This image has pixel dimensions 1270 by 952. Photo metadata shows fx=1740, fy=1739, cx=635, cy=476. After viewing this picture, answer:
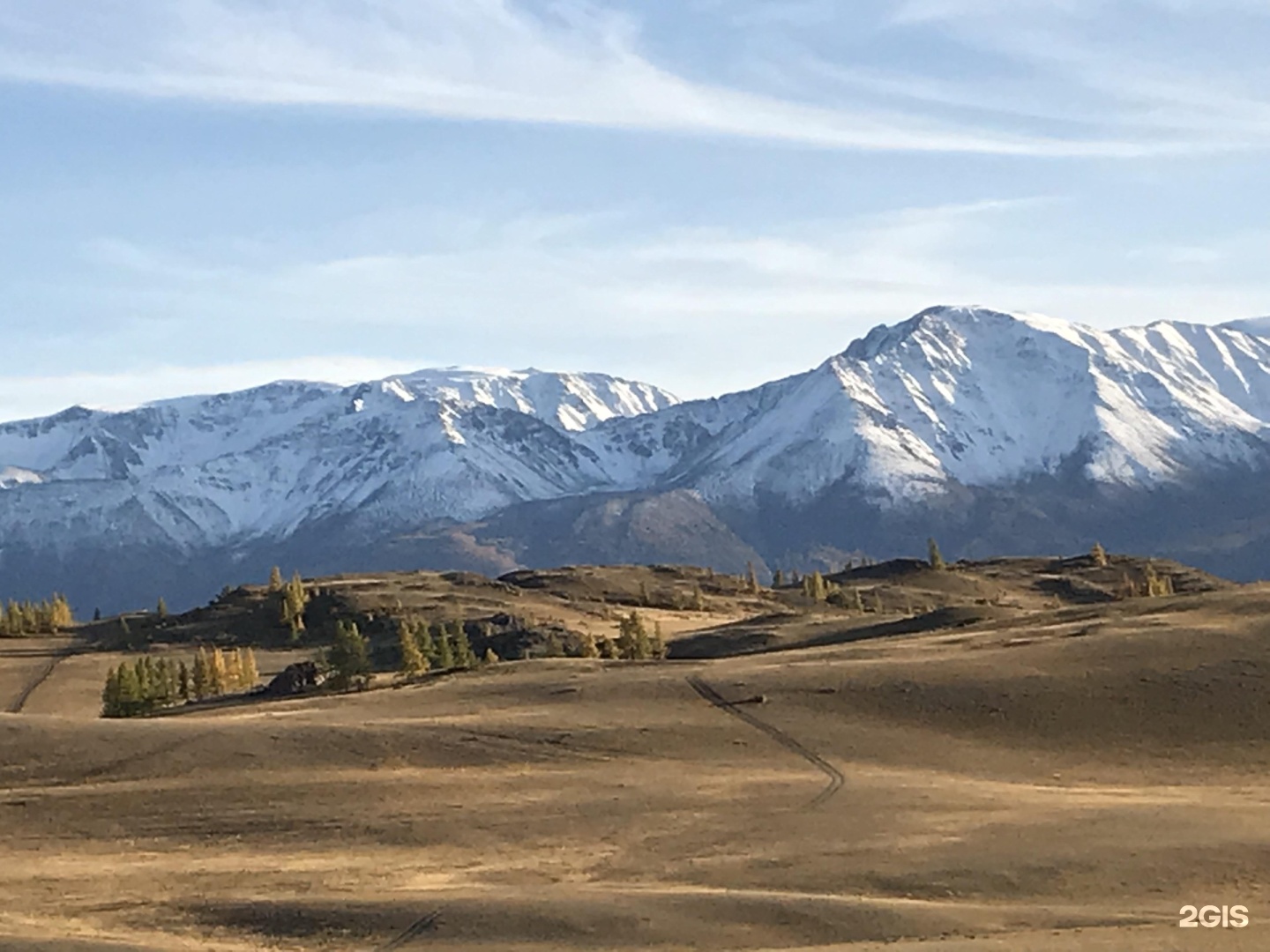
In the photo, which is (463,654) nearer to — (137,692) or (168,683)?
(168,683)

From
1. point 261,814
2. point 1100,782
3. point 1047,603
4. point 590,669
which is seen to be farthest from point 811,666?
point 1047,603

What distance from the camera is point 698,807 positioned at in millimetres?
57250

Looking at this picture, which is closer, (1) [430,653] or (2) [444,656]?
(2) [444,656]

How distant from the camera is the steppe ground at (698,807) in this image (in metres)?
42.2

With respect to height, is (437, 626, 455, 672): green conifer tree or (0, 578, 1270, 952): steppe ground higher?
(437, 626, 455, 672): green conifer tree

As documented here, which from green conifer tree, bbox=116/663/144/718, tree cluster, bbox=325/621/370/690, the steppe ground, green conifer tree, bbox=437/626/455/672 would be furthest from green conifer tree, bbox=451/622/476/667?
green conifer tree, bbox=116/663/144/718

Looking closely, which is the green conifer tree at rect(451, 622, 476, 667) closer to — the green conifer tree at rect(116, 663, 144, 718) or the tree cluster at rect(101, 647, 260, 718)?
the tree cluster at rect(101, 647, 260, 718)

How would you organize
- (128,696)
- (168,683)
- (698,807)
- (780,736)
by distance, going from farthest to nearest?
(168,683) → (128,696) → (780,736) → (698,807)

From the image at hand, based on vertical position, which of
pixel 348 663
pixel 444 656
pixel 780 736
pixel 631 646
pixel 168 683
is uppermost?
pixel 348 663

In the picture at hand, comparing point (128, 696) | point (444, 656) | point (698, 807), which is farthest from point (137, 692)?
point (698, 807)

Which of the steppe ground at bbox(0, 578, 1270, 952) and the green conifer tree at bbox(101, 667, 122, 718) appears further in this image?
the green conifer tree at bbox(101, 667, 122, 718)

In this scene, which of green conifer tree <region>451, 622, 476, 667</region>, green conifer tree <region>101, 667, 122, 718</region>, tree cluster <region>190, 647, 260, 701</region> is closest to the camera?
green conifer tree <region>101, 667, 122, 718</region>

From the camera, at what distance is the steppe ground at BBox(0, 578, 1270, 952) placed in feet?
138

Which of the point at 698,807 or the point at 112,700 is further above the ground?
Answer: the point at 112,700
